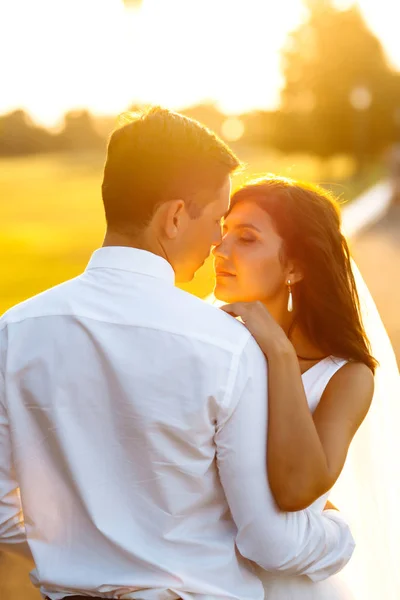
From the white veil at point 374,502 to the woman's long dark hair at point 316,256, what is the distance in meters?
0.46

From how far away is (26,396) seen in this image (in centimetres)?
224

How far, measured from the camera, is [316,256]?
10.8 ft

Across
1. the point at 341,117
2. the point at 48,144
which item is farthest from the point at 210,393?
the point at 341,117

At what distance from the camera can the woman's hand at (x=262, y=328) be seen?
2408mm

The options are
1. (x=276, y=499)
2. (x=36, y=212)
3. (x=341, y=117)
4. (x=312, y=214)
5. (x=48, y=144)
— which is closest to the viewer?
(x=276, y=499)

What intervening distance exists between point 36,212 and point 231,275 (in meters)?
39.0

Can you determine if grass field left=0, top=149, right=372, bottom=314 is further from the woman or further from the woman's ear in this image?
the woman's ear

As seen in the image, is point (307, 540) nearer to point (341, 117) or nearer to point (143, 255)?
point (143, 255)

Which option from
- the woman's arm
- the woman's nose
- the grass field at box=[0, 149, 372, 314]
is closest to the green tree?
the grass field at box=[0, 149, 372, 314]

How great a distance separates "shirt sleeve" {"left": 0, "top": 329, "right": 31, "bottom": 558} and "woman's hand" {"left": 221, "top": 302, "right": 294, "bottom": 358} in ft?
2.17

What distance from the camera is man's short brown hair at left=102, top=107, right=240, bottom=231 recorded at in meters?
2.33

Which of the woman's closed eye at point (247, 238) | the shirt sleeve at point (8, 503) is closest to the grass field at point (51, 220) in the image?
the woman's closed eye at point (247, 238)

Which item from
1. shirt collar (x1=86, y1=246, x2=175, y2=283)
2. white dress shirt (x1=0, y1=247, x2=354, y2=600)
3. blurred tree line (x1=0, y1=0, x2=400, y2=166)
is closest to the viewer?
white dress shirt (x1=0, y1=247, x2=354, y2=600)

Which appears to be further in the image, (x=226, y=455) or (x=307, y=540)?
(x=307, y=540)
